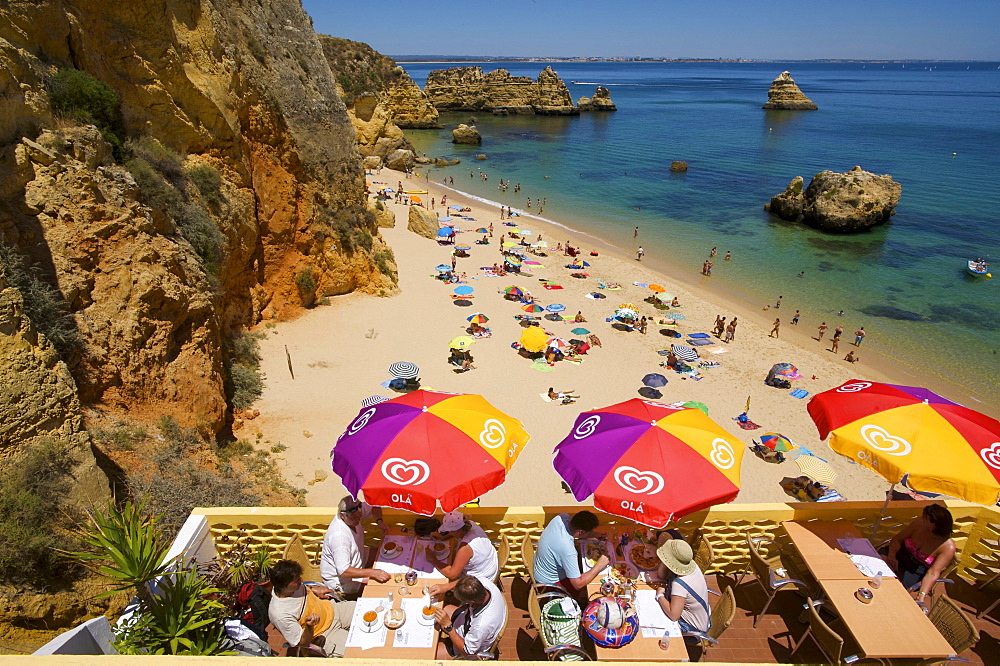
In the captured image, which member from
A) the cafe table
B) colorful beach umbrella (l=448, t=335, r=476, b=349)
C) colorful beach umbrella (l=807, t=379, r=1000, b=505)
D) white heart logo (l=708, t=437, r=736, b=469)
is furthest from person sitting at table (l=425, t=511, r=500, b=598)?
colorful beach umbrella (l=448, t=335, r=476, b=349)

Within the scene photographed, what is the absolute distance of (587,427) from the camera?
18.9 ft

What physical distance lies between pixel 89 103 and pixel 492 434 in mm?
11357

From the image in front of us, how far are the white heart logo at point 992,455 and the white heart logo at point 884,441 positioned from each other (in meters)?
0.64

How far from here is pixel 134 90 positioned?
1260 cm

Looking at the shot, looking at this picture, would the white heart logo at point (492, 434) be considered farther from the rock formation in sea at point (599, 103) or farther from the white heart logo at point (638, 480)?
the rock formation in sea at point (599, 103)

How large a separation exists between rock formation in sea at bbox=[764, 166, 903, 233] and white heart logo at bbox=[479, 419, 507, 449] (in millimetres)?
40959

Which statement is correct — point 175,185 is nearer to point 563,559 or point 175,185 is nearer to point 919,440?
point 563,559

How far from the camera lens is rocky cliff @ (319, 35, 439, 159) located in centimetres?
5431

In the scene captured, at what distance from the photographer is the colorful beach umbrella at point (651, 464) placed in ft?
15.7

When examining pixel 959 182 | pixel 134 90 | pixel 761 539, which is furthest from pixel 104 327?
pixel 959 182

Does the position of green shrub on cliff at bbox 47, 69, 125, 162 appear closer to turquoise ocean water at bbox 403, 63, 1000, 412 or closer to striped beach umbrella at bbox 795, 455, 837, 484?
striped beach umbrella at bbox 795, 455, 837, 484

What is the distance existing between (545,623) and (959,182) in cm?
6690

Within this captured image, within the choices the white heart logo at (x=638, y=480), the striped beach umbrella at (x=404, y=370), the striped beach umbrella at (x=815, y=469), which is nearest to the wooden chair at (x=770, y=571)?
the white heart logo at (x=638, y=480)

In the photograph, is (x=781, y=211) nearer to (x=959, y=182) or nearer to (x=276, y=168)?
(x=959, y=182)
